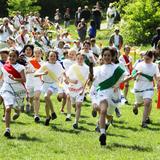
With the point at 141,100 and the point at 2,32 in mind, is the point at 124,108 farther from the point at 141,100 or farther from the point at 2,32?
the point at 2,32

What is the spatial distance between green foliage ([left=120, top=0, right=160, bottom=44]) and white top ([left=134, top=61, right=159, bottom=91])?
1771cm

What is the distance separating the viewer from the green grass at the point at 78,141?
33.4 feet

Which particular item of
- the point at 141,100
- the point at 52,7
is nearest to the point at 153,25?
the point at 141,100

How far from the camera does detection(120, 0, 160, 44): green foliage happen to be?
3127 centimetres

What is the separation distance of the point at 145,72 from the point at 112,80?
2614 millimetres

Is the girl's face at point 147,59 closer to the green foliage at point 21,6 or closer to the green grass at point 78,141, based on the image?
the green grass at point 78,141

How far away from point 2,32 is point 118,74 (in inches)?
524

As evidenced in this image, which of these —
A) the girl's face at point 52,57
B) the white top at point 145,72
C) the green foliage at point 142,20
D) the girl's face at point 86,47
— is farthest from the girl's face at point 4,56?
the green foliage at point 142,20

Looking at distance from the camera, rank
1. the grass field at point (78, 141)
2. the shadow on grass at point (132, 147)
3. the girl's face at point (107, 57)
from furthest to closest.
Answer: the girl's face at point (107, 57) → the shadow on grass at point (132, 147) → the grass field at point (78, 141)

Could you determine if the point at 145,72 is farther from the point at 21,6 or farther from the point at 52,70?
the point at 21,6

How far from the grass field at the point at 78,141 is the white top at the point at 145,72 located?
98 cm

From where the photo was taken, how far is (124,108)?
16.8m

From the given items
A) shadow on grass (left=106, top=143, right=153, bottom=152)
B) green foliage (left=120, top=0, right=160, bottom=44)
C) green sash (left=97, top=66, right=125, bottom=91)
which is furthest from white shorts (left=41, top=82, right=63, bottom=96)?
green foliage (left=120, top=0, right=160, bottom=44)

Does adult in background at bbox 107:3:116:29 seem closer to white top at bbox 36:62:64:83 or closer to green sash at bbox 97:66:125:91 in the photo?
white top at bbox 36:62:64:83
